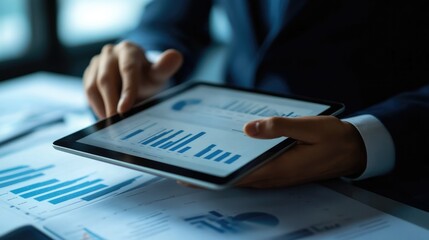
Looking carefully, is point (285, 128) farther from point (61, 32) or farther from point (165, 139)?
point (61, 32)

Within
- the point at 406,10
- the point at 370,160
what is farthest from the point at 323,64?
the point at 370,160

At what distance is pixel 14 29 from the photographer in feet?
6.08

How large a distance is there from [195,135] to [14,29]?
1.48m

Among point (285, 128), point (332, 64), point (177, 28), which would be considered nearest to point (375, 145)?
point (285, 128)

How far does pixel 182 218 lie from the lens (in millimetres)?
505

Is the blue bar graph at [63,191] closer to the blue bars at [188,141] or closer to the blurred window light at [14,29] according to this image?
the blue bars at [188,141]

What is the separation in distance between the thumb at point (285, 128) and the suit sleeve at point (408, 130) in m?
0.11

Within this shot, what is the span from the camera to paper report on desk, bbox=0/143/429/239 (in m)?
0.48

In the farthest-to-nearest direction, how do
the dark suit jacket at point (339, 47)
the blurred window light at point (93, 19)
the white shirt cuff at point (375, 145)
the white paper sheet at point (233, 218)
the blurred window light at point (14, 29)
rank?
the blurred window light at point (93, 19) < the blurred window light at point (14, 29) < the dark suit jacket at point (339, 47) < the white shirt cuff at point (375, 145) < the white paper sheet at point (233, 218)

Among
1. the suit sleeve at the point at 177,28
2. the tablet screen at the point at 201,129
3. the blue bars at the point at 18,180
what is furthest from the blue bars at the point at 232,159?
the suit sleeve at the point at 177,28

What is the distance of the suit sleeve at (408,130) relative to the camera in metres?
0.61

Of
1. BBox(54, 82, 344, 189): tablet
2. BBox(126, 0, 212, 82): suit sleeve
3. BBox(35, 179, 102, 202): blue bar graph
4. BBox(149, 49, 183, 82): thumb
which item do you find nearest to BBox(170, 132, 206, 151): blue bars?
BBox(54, 82, 344, 189): tablet

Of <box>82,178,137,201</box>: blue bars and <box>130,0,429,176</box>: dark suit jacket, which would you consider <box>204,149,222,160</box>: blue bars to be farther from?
A: <box>130,0,429,176</box>: dark suit jacket

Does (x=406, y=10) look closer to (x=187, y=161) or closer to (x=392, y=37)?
(x=392, y=37)
